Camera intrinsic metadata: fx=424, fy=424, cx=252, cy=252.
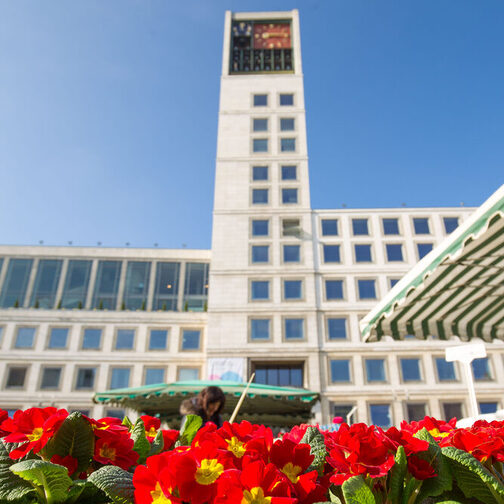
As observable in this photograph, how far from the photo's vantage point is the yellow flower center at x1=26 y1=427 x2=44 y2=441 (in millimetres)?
1131

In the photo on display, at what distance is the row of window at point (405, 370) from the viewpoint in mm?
30770

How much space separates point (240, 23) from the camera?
48.7 metres

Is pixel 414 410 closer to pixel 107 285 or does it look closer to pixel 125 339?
pixel 125 339

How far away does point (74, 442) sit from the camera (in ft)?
3.76

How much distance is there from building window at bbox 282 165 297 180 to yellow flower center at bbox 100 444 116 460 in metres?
37.3

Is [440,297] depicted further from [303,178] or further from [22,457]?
[303,178]

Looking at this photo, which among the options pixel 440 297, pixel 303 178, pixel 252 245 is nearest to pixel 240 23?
pixel 303 178

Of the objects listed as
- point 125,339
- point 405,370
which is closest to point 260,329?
point 405,370

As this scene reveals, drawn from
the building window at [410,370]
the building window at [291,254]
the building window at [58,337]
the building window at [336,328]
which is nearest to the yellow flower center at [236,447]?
the building window at [336,328]

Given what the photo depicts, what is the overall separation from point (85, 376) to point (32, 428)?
115 feet

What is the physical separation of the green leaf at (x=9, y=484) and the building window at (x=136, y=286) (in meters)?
38.4

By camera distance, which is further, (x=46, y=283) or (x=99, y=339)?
(x=46, y=283)

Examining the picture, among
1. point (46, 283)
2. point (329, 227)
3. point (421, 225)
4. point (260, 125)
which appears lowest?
point (46, 283)

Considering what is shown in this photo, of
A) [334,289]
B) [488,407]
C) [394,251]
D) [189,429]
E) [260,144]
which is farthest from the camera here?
[260,144]
